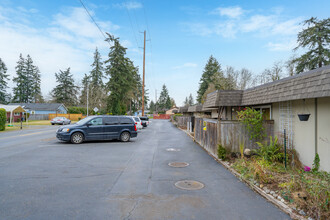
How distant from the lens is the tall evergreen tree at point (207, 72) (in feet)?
188

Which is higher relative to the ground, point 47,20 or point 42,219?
point 47,20

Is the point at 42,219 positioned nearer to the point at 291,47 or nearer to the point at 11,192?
the point at 11,192

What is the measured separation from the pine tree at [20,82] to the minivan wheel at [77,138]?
65.0 meters

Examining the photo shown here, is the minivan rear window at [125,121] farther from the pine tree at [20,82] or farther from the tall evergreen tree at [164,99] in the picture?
the tall evergreen tree at [164,99]

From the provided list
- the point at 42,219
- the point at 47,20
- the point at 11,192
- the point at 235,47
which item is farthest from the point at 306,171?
the point at 235,47

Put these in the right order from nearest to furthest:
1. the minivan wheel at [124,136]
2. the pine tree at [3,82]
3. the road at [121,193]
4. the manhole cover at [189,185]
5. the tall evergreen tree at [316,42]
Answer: the road at [121,193] < the manhole cover at [189,185] < the minivan wheel at [124,136] < the tall evergreen tree at [316,42] < the pine tree at [3,82]

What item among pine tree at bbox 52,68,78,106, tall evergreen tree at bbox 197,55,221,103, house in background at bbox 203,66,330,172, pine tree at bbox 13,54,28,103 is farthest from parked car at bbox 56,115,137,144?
pine tree at bbox 13,54,28,103

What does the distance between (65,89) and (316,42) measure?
67.2 metres

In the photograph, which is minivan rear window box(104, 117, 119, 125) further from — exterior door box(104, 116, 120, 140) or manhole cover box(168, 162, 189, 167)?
manhole cover box(168, 162, 189, 167)

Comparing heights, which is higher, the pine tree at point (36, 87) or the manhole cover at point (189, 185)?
the pine tree at point (36, 87)

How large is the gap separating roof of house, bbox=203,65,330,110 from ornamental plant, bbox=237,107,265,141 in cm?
70

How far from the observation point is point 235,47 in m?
20.1

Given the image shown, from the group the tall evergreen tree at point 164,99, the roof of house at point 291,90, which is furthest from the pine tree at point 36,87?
the roof of house at point 291,90

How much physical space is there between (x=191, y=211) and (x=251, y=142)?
5154 millimetres
